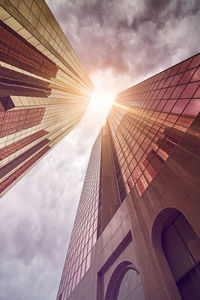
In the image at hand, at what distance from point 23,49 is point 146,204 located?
2497cm

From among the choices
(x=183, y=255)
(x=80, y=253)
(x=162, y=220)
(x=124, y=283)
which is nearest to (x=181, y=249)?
(x=183, y=255)

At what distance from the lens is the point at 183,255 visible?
8.13m

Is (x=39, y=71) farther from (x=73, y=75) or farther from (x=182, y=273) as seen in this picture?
(x=182, y=273)


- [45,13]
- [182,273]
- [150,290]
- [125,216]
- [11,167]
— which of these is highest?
[45,13]

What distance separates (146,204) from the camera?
11.5 m

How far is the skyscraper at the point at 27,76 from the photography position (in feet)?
50.2

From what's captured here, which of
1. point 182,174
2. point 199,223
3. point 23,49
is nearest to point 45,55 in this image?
point 23,49

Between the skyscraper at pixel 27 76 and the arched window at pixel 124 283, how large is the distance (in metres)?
24.4

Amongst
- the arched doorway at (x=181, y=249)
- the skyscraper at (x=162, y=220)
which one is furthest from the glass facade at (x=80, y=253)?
the arched doorway at (x=181, y=249)

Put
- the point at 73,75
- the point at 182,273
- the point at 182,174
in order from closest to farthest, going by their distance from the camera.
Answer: the point at 182,273 → the point at 182,174 → the point at 73,75

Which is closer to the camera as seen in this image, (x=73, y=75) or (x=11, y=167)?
(x=11, y=167)

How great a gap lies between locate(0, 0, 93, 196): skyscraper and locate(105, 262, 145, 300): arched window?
24.4 m

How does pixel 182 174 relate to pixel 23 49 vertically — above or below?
below

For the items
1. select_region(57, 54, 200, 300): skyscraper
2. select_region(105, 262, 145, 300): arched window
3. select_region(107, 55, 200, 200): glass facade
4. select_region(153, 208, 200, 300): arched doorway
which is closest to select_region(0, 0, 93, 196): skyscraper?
select_region(107, 55, 200, 200): glass facade
